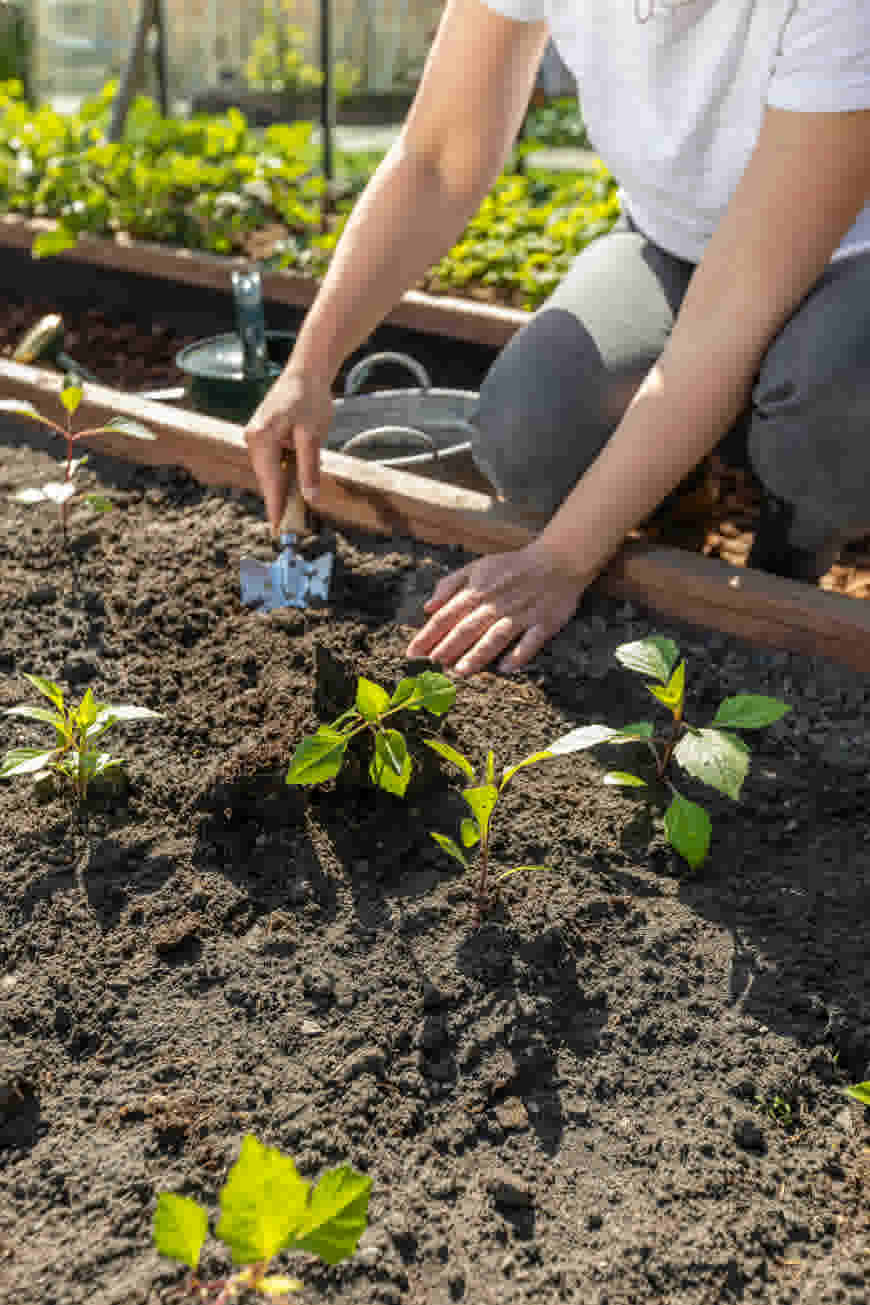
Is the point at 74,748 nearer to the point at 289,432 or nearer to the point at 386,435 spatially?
the point at 289,432

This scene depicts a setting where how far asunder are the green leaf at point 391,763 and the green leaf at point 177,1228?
588 millimetres

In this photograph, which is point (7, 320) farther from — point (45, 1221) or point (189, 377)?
point (45, 1221)

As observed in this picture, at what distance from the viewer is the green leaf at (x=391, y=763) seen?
1417 millimetres

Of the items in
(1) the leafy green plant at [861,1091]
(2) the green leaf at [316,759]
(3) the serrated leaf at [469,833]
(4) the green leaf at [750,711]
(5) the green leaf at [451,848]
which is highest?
(4) the green leaf at [750,711]

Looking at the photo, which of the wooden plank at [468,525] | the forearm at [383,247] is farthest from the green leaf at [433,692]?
the forearm at [383,247]

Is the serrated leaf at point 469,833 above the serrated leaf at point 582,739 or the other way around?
the other way around

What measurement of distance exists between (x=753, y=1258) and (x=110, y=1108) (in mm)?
626

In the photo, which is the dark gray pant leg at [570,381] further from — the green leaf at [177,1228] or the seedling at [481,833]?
the green leaf at [177,1228]

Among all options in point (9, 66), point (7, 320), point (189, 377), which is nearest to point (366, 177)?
point (7, 320)

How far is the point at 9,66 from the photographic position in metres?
7.51

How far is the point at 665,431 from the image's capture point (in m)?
1.76

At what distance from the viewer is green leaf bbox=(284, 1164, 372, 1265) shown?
90cm

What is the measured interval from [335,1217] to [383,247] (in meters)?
1.64

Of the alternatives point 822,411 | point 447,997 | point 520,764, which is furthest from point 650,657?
point 822,411
